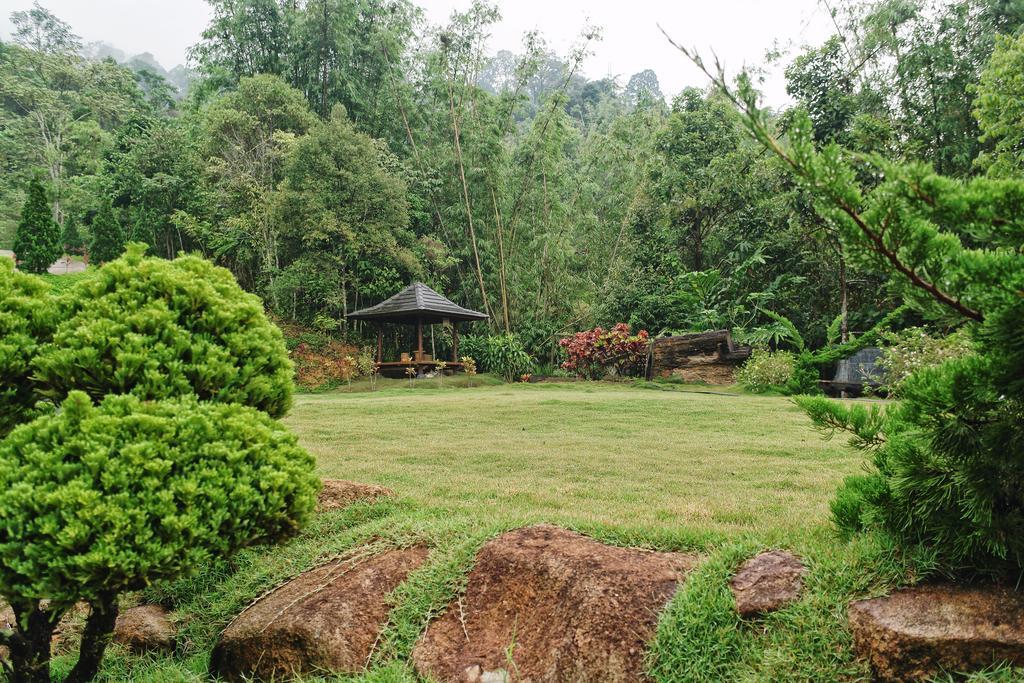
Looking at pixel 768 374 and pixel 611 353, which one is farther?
pixel 611 353

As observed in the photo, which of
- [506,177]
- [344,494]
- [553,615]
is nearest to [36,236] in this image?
[506,177]

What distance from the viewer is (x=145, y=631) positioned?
2.89 meters

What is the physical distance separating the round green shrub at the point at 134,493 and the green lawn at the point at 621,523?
0.69 meters

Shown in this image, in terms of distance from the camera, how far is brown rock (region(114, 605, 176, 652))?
2.84m

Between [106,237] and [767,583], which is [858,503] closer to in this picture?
[767,583]

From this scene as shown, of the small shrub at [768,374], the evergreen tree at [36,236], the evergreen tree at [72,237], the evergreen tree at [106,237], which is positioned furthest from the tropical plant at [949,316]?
the evergreen tree at [72,237]

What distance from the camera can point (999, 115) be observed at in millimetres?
11062

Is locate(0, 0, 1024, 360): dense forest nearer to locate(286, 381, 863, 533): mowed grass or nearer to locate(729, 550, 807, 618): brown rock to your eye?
locate(286, 381, 863, 533): mowed grass

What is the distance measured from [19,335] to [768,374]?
1125cm

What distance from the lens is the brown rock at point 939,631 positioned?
70.2 inches

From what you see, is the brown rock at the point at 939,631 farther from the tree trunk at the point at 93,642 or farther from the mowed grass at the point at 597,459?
the tree trunk at the point at 93,642

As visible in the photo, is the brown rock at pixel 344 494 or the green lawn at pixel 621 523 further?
the brown rock at pixel 344 494

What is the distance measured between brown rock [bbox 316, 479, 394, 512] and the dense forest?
36.8 feet

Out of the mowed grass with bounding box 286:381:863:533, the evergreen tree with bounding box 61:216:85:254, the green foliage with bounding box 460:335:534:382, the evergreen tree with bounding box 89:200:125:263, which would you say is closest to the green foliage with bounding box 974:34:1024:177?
the mowed grass with bounding box 286:381:863:533
